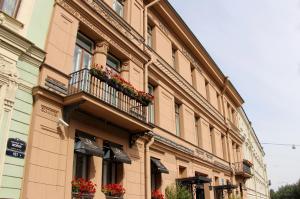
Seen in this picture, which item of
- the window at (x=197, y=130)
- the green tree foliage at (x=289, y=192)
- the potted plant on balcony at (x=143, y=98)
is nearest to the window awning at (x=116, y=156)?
the potted plant on balcony at (x=143, y=98)

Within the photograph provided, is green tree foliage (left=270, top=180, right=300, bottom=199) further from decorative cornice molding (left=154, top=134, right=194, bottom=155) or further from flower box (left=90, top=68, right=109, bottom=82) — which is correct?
flower box (left=90, top=68, right=109, bottom=82)

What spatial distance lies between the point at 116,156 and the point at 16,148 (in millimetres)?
3496

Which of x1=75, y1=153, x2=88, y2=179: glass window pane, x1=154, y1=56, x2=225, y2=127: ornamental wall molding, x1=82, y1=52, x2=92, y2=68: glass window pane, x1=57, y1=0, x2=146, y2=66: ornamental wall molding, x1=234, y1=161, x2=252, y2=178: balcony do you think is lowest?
x1=75, y1=153, x2=88, y2=179: glass window pane

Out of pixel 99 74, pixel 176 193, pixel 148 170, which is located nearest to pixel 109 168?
pixel 148 170

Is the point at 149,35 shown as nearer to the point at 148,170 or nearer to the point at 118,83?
the point at 118,83

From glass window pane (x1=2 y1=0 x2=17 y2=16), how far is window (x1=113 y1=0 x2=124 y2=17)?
5.32 meters

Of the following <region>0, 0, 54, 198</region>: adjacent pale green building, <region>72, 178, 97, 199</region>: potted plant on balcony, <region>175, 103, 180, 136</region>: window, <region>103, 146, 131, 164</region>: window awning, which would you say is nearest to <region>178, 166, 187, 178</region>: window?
<region>175, 103, 180, 136</region>: window

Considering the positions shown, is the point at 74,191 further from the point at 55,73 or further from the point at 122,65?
the point at 122,65

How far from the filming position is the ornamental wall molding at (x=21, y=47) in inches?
307

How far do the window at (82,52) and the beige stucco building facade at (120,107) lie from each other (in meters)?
0.04

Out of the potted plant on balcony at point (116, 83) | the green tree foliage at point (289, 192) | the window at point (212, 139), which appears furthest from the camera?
the green tree foliage at point (289, 192)

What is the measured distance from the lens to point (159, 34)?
16.7 m

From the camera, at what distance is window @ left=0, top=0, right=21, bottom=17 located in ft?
27.1

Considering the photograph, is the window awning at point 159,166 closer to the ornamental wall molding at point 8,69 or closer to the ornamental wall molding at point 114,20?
the ornamental wall molding at point 114,20
